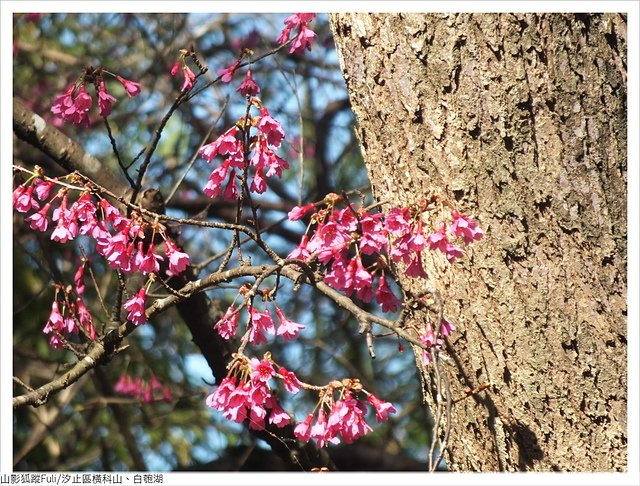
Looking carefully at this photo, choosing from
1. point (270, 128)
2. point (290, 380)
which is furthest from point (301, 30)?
point (290, 380)

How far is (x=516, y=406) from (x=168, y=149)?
394cm

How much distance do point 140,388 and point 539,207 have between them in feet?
9.03

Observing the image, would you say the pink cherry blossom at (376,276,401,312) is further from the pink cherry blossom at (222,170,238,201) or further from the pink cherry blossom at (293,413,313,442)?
the pink cherry blossom at (222,170,238,201)

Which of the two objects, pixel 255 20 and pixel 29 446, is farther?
pixel 255 20

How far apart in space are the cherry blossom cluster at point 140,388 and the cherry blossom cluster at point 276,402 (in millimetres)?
2278

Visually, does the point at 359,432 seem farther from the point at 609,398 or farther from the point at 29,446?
the point at 29,446

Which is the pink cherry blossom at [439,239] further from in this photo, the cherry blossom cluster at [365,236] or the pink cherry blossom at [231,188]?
the pink cherry blossom at [231,188]

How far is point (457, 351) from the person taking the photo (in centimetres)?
230

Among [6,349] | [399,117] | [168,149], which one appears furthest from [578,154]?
[168,149]

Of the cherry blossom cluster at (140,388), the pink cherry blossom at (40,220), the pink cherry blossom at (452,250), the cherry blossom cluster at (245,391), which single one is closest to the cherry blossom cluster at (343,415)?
the cherry blossom cluster at (245,391)

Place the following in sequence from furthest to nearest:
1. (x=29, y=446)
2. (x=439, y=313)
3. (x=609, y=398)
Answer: (x=29, y=446) < (x=609, y=398) < (x=439, y=313)

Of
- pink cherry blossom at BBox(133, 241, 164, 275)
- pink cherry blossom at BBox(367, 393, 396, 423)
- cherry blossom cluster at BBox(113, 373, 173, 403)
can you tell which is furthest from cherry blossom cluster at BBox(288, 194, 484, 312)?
cherry blossom cluster at BBox(113, 373, 173, 403)

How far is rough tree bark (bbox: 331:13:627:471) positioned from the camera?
2.19 m

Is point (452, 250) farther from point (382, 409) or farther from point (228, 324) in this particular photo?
point (228, 324)
